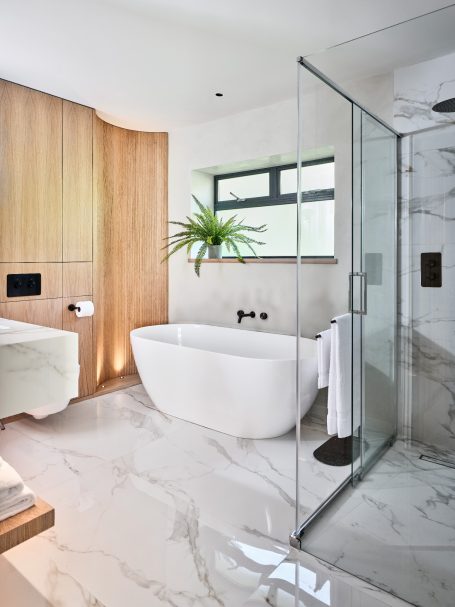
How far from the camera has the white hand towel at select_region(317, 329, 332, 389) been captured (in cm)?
198

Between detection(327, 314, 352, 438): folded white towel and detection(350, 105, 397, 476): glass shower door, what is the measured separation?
2.6 inches

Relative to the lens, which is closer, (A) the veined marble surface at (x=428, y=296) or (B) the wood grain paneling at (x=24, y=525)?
(B) the wood grain paneling at (x=24, y=525)

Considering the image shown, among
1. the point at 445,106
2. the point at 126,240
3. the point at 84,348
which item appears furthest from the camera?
the point at 126,240

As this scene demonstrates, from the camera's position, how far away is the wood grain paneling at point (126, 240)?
398cm

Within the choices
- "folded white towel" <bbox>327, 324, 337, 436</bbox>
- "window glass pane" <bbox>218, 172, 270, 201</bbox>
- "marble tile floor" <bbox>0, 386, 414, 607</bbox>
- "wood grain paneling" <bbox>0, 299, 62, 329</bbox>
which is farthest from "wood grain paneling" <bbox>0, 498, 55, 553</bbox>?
"window glass pane" <bbox>218, 172, 270, 201</bbox>

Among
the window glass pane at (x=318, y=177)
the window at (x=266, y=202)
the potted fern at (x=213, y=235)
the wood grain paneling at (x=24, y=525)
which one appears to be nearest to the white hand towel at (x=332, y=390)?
the window glass pane at (x=318, y=177)

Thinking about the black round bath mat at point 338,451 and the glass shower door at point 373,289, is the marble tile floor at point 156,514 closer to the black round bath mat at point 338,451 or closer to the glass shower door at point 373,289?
the black round bath mat at point 338,451

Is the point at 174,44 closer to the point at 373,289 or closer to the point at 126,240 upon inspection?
the point at 373,289

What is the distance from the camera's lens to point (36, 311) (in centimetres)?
338

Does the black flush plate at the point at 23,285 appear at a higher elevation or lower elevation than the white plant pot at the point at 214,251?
lower

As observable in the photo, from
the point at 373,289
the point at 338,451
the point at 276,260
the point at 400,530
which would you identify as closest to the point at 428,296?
the point at 373,289

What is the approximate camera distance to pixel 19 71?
2.95 meters

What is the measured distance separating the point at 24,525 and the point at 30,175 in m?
2.83

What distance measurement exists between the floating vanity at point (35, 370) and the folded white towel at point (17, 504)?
30 cm
